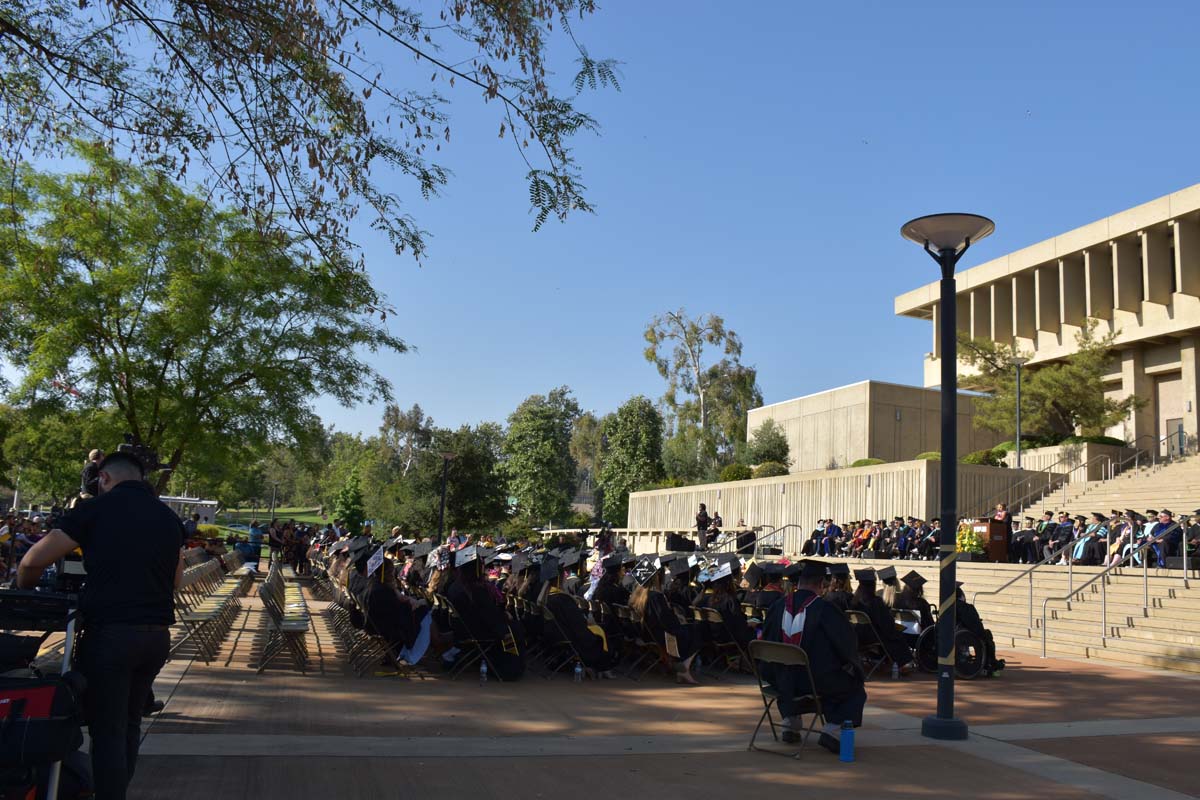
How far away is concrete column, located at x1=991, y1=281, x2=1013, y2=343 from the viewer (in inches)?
1772

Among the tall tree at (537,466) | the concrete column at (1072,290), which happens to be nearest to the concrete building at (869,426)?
the concrete column at (1072,290)

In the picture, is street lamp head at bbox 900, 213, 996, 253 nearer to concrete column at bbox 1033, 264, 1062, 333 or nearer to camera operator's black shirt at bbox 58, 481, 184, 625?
camera operator's black shirt at bbox 58, 481, 184, 625

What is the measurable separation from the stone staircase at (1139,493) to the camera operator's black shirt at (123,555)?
2553 cm

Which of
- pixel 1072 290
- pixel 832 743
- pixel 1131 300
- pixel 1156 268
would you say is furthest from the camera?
pixel 1072 290

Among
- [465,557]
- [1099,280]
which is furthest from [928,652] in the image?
[1099,280]

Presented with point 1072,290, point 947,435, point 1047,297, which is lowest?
point 947,435

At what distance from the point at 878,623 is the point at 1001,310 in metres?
38.9

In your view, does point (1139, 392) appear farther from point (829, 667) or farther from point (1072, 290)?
point (829, 667)

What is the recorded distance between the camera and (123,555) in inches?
167

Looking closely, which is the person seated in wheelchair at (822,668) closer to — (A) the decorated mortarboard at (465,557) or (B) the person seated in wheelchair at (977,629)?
(A) the decorated mortarboard at (465,557)

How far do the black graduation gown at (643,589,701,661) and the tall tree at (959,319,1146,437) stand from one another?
28812mm

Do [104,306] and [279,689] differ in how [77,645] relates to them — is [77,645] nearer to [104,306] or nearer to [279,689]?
[279,689]

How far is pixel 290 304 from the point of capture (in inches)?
681

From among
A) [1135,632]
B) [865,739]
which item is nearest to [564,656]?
[865,739]
